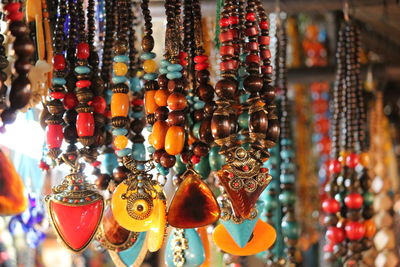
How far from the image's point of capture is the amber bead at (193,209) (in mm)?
1014

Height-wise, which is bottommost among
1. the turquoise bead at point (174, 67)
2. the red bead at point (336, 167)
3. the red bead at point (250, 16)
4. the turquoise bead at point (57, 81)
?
the red bead at point (336, 167)

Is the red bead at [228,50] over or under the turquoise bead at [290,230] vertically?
over

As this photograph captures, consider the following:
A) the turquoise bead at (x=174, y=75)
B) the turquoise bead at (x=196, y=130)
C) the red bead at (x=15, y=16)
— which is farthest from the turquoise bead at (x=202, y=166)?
the red bead at (x=15, y=16)

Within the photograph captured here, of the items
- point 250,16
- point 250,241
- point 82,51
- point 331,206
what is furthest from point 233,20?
point 331,206

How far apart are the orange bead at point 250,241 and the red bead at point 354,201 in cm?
42

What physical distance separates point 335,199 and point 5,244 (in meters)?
0.98

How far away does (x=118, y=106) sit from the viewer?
3.50ft

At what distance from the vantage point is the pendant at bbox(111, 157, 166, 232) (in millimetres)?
1021

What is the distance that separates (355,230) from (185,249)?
0.53 meters

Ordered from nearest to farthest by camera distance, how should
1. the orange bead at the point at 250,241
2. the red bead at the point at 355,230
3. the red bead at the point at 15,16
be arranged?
the red bead at the point at 15,16 → the orange bead at the point at 250,241 → the red bead at the point at 355,230

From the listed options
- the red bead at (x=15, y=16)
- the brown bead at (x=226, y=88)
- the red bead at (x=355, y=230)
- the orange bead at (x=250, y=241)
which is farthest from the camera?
the red bead at (x=355, y=230)

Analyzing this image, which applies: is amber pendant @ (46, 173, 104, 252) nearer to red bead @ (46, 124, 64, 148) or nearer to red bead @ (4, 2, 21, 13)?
red bead @ (46, 124, 64, 148)

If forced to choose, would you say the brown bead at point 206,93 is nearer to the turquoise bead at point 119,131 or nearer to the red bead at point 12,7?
the turquoise bead at point 119,131

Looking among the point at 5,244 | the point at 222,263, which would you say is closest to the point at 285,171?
the point at 222,263
